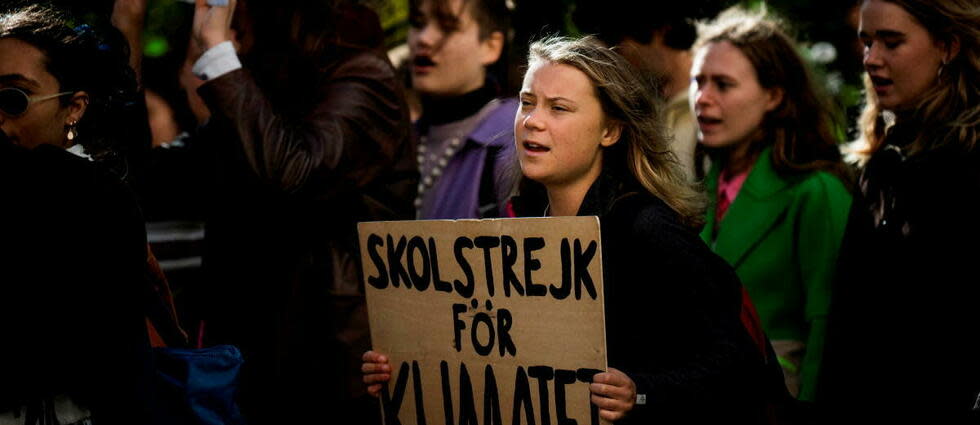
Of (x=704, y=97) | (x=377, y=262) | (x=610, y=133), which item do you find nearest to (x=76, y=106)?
(x=377, y=262)

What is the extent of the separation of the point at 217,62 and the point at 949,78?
2.41 meters

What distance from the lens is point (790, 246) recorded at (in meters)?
4.26

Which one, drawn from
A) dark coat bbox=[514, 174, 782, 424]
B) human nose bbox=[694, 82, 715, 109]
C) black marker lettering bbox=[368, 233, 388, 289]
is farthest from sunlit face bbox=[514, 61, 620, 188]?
human nose bbox=[694, 82, 715, 109]

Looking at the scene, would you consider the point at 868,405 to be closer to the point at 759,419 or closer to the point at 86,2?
the point at 759,419

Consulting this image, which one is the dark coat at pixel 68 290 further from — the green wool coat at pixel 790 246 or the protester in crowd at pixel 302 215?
the green wool coat at pixel 790 246

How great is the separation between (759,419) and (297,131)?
1.72 metres

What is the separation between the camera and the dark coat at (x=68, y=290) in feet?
8.35

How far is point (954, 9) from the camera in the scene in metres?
A: 3.71

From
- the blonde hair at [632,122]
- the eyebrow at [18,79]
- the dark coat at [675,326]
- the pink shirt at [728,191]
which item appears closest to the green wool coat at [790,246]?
the pink shirt at [728,191]

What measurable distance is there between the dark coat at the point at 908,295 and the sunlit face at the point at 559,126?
3.83 feet

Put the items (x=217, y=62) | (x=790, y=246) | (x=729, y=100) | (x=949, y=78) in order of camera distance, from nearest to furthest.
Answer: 1. (x=217, y=62)
2. (x=949, y=78)
3. (x=790, y=246)
4. (x=729, y=100)

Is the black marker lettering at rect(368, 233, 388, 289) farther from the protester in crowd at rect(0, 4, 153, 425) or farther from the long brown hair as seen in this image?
the long brown hair

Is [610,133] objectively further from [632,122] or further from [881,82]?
[881,82]

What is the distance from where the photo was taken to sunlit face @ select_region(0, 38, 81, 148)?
2891 mm
